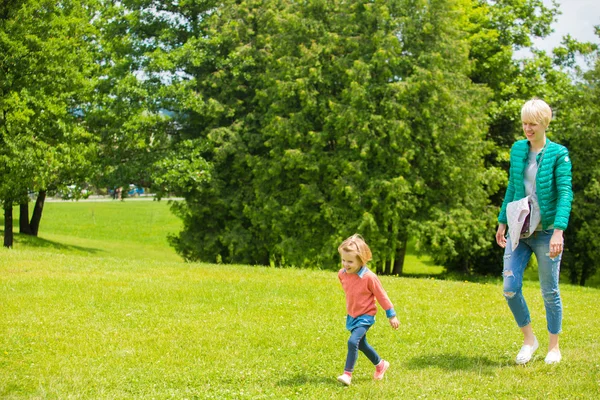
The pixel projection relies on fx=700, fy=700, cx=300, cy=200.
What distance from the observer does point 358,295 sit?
23.0 feet

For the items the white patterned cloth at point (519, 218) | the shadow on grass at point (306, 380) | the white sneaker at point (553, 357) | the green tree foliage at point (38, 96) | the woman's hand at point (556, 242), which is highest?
the green tree foliage at point (38, 96)

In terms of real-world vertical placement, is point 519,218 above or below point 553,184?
below

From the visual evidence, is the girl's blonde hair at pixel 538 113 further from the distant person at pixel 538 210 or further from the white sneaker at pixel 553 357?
the white sneaker at pixel 553 357

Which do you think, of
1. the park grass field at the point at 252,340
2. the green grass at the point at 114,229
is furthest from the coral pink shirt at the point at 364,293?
the green grass at the point at 114,229

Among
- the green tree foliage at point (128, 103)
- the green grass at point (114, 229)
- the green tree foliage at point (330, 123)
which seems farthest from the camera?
the green grass at point (114, 229)

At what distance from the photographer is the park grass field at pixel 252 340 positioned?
276 inches

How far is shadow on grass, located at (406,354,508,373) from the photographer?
7.73 m

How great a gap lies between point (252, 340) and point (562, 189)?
4.40 metres

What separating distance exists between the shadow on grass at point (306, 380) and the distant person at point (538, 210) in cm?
212

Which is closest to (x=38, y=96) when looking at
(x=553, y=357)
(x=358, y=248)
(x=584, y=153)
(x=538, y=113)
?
(x=584, y=153)

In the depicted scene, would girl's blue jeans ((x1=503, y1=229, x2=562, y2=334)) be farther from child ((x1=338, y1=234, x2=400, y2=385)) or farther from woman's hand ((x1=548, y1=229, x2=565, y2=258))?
child ((x1=338, y1=234, x2=400, y2=385))

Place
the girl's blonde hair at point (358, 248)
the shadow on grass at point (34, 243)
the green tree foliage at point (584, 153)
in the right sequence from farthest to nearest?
the shadow on grass at point (34, 243) → the green tree foliage at point (584, 153) → the girl's blonde hair at point (358, 248)

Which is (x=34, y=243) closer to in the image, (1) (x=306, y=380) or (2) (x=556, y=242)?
(1) (x=306, y=380)

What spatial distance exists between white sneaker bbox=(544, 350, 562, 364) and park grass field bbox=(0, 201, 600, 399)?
78 mm
